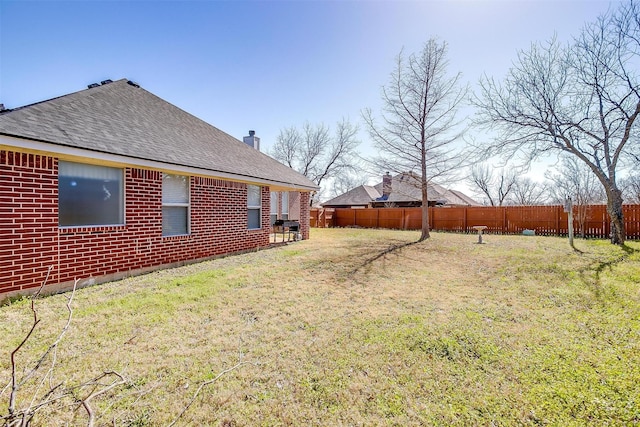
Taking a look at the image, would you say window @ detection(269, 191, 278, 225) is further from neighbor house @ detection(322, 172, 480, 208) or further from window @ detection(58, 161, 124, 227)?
neighbor house @ detection(322, 172, 480, 208)

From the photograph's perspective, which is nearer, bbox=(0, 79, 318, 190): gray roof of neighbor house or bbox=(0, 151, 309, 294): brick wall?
bbox=(0, 151, 309, 294): brick wall

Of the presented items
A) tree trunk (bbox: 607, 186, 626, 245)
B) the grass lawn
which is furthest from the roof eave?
tree trunk (bbox: 607, 186, 626, 245)

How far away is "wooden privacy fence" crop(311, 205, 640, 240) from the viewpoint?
14195 millimetres

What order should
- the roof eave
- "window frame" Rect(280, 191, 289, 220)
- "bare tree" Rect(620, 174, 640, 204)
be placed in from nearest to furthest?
the roof eave, "window frame" Rect(280, 191, 289, 220), "bare tree" Rect(620, 174, 640, 204)

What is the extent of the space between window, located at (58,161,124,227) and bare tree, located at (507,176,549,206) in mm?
Result: 53222

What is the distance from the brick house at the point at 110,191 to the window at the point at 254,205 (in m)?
0.12

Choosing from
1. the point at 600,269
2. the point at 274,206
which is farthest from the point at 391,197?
the point at 600,269

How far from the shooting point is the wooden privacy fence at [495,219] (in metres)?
14.2

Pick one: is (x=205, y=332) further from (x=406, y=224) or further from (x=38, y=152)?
(x=406, y=224)

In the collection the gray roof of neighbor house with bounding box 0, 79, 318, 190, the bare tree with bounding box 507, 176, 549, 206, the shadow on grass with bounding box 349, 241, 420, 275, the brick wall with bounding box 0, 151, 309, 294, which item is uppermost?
the bare tree with bounding box 507, 176, 549, 206

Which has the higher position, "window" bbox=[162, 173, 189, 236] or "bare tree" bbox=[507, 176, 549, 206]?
"bare tree" bbox=[507, 176, 549, 206]

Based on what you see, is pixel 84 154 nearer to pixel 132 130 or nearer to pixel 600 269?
pixel 132 130

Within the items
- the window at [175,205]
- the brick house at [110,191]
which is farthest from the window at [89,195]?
the window at [175,205]

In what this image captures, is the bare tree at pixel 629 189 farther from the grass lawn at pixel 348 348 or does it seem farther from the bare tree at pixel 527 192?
the grass lawn at pixel 348 348
